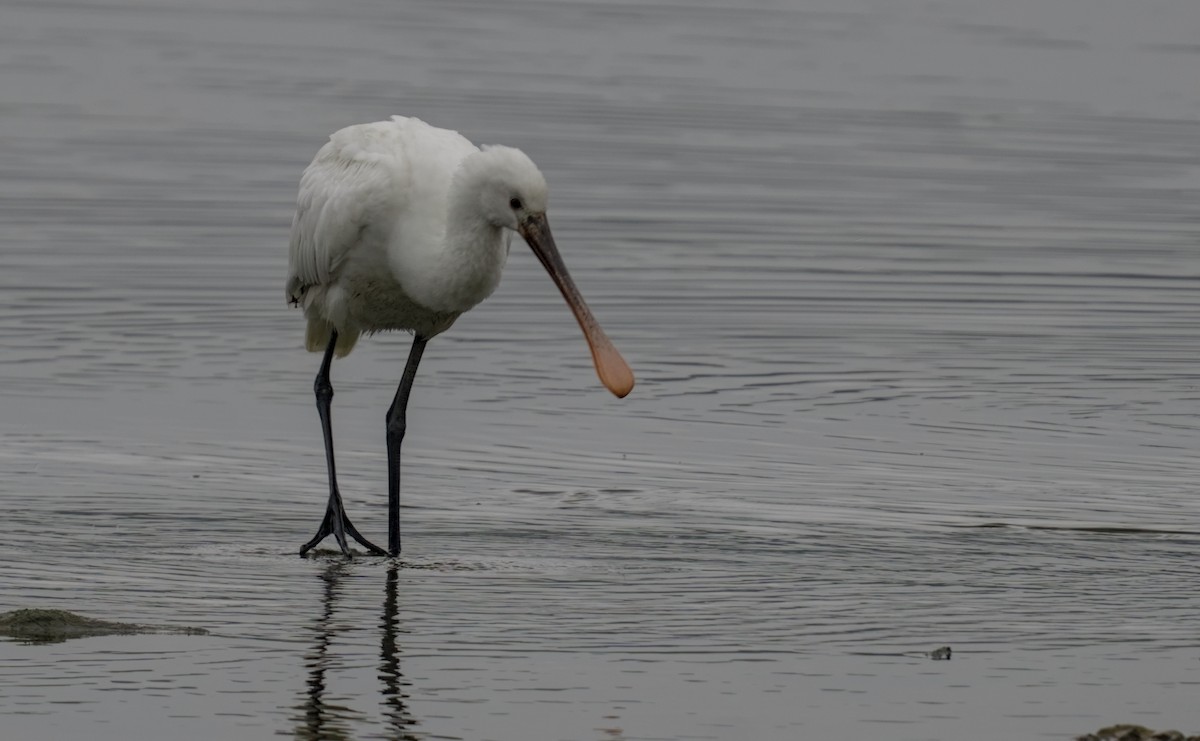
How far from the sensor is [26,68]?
27.3 m

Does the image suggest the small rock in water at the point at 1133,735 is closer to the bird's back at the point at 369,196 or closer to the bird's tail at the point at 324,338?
the bird's back at the point at 369,196

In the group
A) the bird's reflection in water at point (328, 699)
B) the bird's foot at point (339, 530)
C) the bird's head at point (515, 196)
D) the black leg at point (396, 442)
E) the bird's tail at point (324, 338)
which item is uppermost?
the bird's head at point (515, 196)

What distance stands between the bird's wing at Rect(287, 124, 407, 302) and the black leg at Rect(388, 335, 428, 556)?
46 centimetres

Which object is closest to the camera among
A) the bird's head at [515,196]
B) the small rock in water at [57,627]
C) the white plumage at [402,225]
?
the small rock in water at [57,627]

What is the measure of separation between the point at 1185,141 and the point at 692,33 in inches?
374

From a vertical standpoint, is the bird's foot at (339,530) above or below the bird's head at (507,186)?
below

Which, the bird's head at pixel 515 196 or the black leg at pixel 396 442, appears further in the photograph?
the black leg at pixel 396 442

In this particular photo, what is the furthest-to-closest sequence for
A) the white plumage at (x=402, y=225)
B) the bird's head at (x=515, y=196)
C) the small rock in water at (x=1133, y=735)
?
1. the white plumage at (x=402, y=225)
2. the bird's head at (x=515, y=196)
3. the small rock in water at (x=1133, y=735)

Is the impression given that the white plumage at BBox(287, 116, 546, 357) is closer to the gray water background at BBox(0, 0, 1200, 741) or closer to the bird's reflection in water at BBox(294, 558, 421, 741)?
the gray water background at BBox(0, 0, 1200, 741)

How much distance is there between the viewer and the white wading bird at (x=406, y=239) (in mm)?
10227

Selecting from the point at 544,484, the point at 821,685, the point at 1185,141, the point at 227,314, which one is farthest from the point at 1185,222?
the point at 821,685

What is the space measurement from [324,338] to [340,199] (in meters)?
1.35

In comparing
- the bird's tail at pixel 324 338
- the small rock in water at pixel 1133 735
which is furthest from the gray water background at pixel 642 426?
the bird's tail at pixel 324 338

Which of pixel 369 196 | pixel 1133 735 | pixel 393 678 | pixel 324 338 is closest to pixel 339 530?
pixel 369 196
